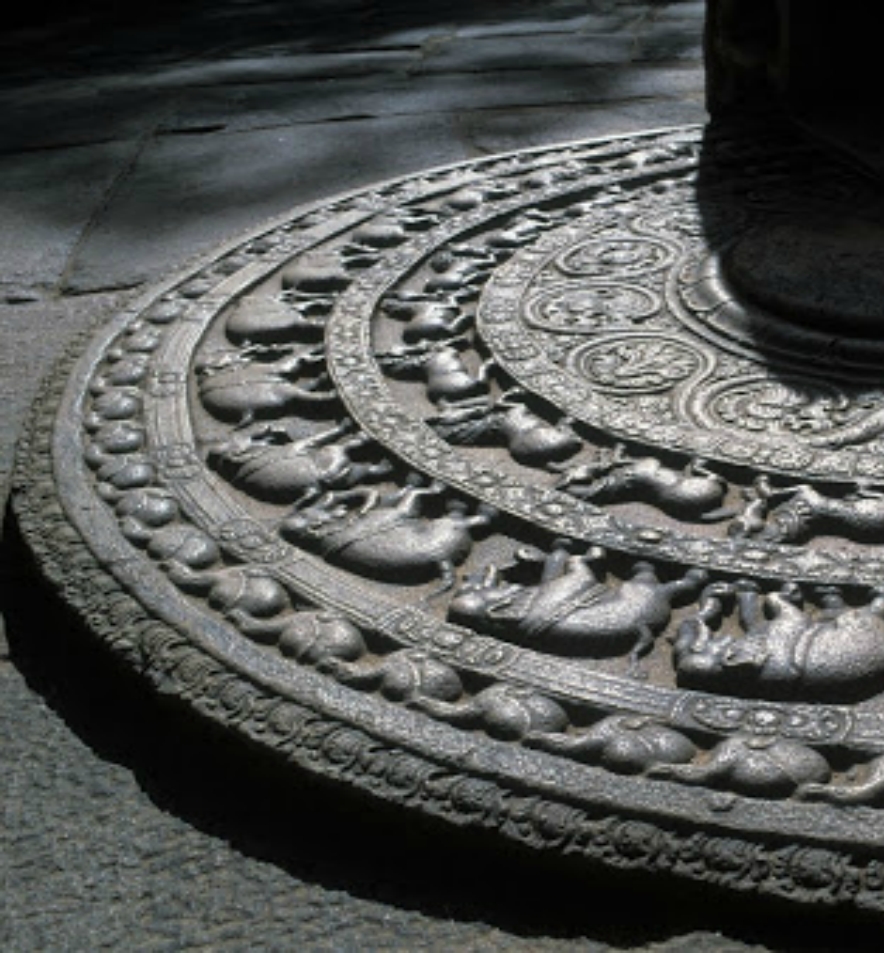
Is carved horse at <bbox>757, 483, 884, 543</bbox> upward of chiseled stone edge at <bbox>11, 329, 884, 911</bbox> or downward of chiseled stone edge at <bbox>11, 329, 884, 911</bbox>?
downward

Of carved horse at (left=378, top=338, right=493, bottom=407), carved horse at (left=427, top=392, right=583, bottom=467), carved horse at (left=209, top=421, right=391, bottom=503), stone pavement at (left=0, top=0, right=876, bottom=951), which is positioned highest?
carved horse at (left=209, top=421, right=391, bottom=503)

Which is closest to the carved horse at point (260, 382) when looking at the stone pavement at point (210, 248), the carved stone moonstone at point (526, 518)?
the carved stone moonstone at point (526, 518)

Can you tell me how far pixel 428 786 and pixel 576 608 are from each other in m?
0.23

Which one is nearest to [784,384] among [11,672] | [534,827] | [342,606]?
[342,606]

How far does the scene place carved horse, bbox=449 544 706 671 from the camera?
3.78 feet

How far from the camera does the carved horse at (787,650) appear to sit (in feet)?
3.53

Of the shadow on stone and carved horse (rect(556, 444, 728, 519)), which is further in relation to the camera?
carved horse (rect(556, 444, 728, 519))

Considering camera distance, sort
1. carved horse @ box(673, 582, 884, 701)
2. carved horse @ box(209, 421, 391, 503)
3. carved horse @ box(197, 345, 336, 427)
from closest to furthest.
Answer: carved horse @ box(673, 582, 884, 701), carved horse @ box(209, 421, 391, 503), carved horse @ box(197, 345, 336, 427)

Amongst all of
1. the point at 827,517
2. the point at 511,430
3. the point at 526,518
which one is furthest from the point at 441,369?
the point at 827,517

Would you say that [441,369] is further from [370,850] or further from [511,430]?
[370,850]

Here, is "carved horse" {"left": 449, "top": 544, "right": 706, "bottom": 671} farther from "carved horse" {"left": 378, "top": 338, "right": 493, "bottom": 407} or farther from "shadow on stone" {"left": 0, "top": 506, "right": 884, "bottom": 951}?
"carved horse" {"left": 378, "top": 338, "right": 493, "bottom": 407}

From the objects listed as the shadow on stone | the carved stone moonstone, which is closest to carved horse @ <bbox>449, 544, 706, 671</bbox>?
the carved stone moonstone

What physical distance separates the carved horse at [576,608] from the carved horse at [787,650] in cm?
3

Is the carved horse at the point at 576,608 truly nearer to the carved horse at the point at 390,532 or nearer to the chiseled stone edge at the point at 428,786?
the carved horse at the point at 390,532
